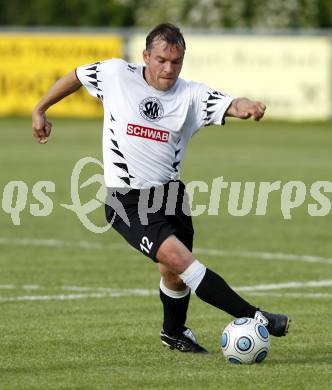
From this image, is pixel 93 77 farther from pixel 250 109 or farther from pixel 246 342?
pixel 246 342

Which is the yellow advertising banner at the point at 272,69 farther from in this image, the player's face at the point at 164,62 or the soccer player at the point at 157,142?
the player's face at the point at 164,62

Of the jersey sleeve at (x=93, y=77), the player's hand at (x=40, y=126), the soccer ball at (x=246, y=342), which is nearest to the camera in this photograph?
the soccer ball at (x=246, y=342)

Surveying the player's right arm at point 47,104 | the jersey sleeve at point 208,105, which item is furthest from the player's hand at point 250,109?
the player's right arm at point 47,104

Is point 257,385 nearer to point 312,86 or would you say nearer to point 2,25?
point 312,86

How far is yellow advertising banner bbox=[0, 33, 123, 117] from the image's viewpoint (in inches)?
1585

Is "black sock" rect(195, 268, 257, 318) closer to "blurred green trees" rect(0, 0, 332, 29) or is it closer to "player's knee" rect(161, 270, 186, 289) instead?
"player's knee" rect(161, 270, 186, 289)

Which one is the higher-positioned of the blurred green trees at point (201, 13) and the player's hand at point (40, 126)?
the player's hand at point (40, 126)

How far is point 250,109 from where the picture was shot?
321 inches

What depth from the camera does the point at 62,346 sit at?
9109mm

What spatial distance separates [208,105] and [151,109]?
39 centimetres

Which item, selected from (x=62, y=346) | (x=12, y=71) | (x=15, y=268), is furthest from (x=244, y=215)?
(x=12, y=71)

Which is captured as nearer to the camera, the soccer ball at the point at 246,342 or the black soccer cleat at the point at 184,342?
the soccer ball at the point at 246,342

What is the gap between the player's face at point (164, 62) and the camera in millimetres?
8492

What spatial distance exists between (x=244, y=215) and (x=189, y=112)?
10.6 meters
